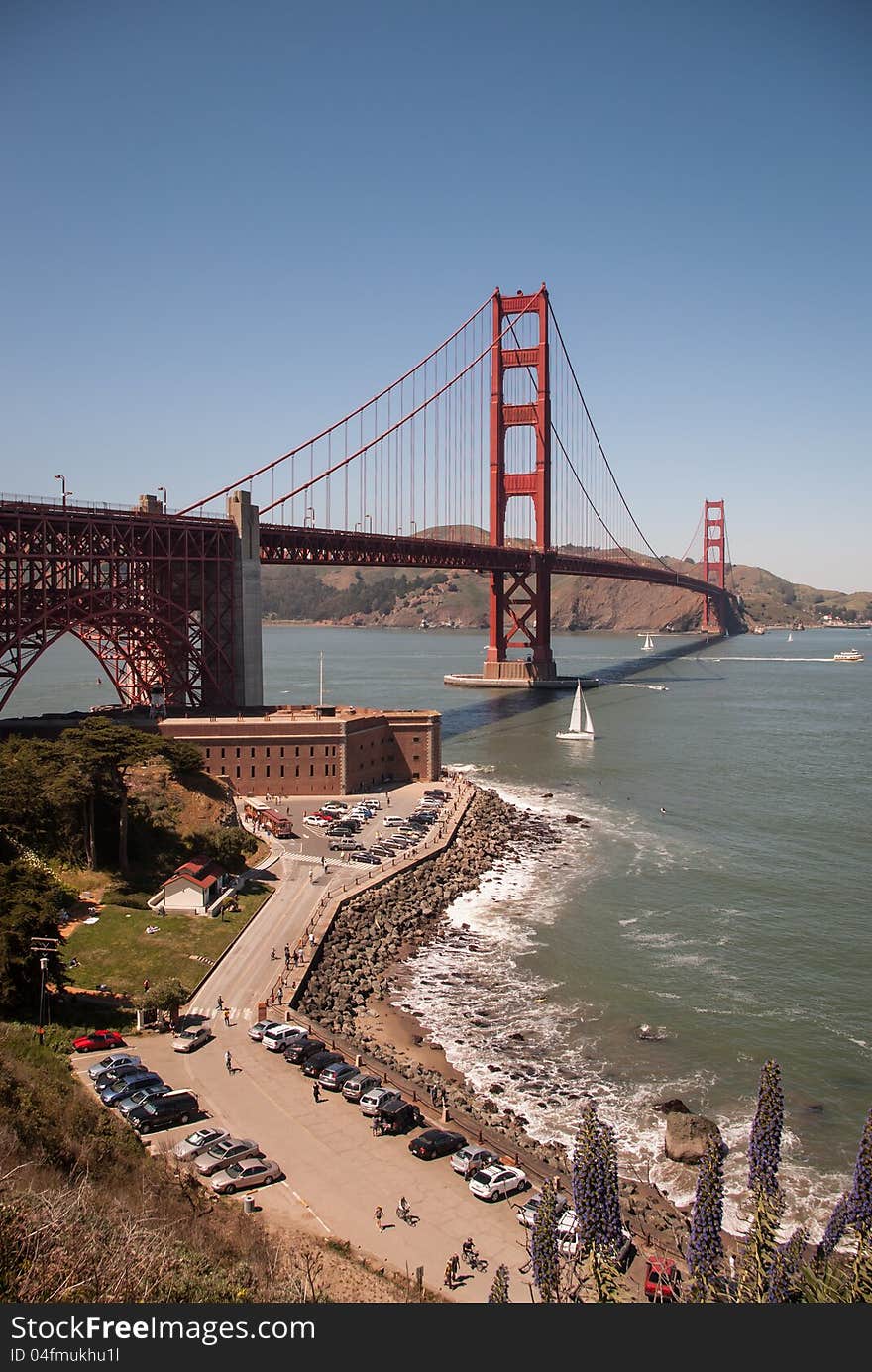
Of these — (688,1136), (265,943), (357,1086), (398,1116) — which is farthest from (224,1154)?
(265,943)

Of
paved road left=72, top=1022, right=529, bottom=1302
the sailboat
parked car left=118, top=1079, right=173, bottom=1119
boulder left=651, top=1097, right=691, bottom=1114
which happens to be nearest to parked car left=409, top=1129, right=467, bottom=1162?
paved road left=72, top=1022, right=529, bottom=1302

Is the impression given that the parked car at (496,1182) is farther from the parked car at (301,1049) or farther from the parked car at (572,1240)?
the parked car at (301,1049)

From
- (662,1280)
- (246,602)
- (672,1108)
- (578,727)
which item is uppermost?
(246,602)

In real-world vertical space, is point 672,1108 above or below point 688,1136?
below

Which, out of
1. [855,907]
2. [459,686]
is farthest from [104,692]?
[855,907]

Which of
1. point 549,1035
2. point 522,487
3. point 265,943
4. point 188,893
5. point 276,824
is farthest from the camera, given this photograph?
point 522,487

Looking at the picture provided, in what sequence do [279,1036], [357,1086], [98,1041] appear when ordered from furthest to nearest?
1. [279,1036]
2. [98,1041]
3. [357,1086]

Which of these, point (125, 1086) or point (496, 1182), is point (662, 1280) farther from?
point (125, 1086)

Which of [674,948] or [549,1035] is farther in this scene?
[674,948]

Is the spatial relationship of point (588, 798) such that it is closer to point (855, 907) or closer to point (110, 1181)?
point (855, 907)
